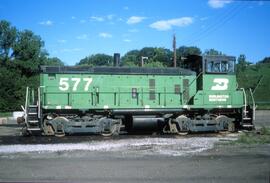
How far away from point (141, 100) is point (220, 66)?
424 centimetres

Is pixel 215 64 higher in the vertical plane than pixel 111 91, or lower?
higher

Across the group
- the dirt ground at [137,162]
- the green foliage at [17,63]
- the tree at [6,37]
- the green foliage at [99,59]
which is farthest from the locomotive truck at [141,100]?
the green foliage at [99,59]

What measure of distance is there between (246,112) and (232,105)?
75cm

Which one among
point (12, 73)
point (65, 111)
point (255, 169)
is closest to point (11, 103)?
point (12, 73)

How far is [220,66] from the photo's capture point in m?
17.6

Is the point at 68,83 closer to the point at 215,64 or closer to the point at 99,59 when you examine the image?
the point at 215,64

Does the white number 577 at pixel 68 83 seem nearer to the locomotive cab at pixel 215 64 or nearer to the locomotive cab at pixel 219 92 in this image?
the locomotive cab at pixel 219 92

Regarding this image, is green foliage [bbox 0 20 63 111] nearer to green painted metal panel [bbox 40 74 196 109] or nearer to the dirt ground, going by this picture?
green painted metal panel [bbox 40 74 196 109]

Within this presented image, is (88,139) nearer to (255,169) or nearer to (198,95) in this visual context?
(198,95)

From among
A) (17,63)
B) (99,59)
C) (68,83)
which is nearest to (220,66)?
(68,83)

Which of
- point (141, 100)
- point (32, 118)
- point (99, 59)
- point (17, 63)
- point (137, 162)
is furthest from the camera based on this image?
point (99, 59)

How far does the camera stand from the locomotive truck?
16.3 meters

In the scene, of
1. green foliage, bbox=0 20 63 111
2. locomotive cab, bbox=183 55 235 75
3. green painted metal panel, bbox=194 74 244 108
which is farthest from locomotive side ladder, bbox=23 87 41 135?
green foliage, bbox=0 20 63 111

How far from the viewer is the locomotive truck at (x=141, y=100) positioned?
1627cm
